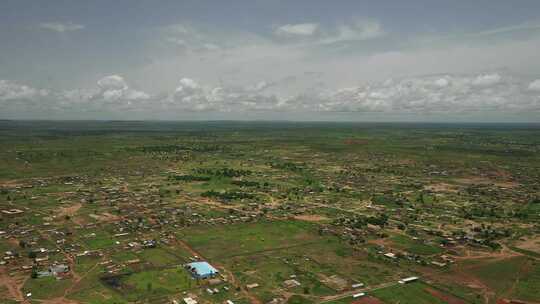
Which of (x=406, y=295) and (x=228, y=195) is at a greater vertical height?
(x=228, y=195)

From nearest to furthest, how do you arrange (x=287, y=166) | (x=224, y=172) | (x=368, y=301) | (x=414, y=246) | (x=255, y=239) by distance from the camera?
(x=368, y=301), (x=414, y=246), (x=255, y=239), (x=224, y=172), (x=287, y=166)

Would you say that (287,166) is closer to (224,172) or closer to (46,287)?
(224,172)

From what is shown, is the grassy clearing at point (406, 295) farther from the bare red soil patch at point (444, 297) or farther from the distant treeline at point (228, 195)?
the distant treeline at point (228, 195)

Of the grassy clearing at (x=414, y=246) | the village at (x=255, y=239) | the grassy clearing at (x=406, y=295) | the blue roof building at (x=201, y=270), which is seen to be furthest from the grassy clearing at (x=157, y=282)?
the grassy clearing at (x=414, y=246)

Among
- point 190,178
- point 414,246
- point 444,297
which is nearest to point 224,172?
point 190,178

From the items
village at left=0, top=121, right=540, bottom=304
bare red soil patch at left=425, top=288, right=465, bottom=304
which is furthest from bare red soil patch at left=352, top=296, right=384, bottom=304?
bare red soil patch at left=425, top=288, right=465, bottom=304

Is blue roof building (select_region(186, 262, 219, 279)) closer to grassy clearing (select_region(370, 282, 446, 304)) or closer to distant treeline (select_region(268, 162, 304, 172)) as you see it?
grassy clearing (select_region(370, 282, 446, 304))

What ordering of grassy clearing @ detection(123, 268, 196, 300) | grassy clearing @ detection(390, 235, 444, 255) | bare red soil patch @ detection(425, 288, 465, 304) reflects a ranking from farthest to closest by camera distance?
1. grassy clearing @ detection(390, 235, 444, 255)
2. grassy clearing @ detection(123, 268, 196, 300)
3. bare red soil patch @ detection(425, 288, 465, 304)

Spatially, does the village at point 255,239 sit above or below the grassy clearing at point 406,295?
above
